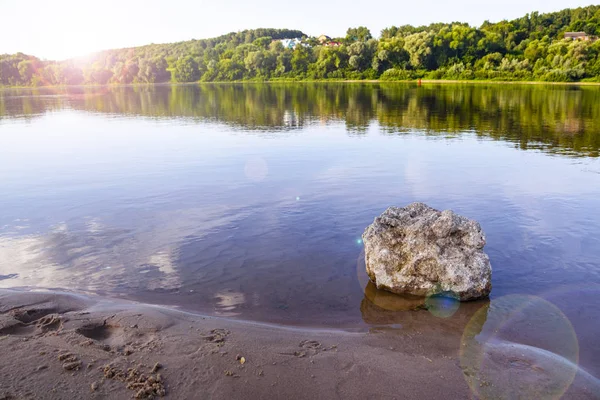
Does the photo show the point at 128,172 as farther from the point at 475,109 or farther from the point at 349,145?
the point at 475,109

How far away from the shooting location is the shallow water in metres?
10.8

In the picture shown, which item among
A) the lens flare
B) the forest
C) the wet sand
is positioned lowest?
the lens flare

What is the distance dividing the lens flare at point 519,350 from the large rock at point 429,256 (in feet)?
2.70

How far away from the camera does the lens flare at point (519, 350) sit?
707cm

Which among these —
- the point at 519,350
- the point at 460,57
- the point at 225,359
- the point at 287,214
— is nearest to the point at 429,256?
the point at 519,350

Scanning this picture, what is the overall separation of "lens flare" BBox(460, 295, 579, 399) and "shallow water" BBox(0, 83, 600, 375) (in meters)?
0.21

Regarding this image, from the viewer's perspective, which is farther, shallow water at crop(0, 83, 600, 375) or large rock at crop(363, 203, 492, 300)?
shallow water at crop(0, 83, 600, 375)

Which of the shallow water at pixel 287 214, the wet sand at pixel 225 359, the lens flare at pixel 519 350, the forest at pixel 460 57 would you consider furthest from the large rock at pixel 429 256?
the forest at pixel 460 57

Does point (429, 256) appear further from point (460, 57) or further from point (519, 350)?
point (460, 57)

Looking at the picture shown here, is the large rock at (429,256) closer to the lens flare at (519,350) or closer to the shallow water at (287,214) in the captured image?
the shallow water at (287,214)

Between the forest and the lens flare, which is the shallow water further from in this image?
the forest

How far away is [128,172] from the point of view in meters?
24.1

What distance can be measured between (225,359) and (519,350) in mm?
5409

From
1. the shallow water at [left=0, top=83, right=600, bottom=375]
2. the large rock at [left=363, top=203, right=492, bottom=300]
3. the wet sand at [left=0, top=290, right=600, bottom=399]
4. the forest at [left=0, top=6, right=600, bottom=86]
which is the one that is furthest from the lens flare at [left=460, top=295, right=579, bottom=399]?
the forest at [left=0, top=6, right=600, bottom=86]
